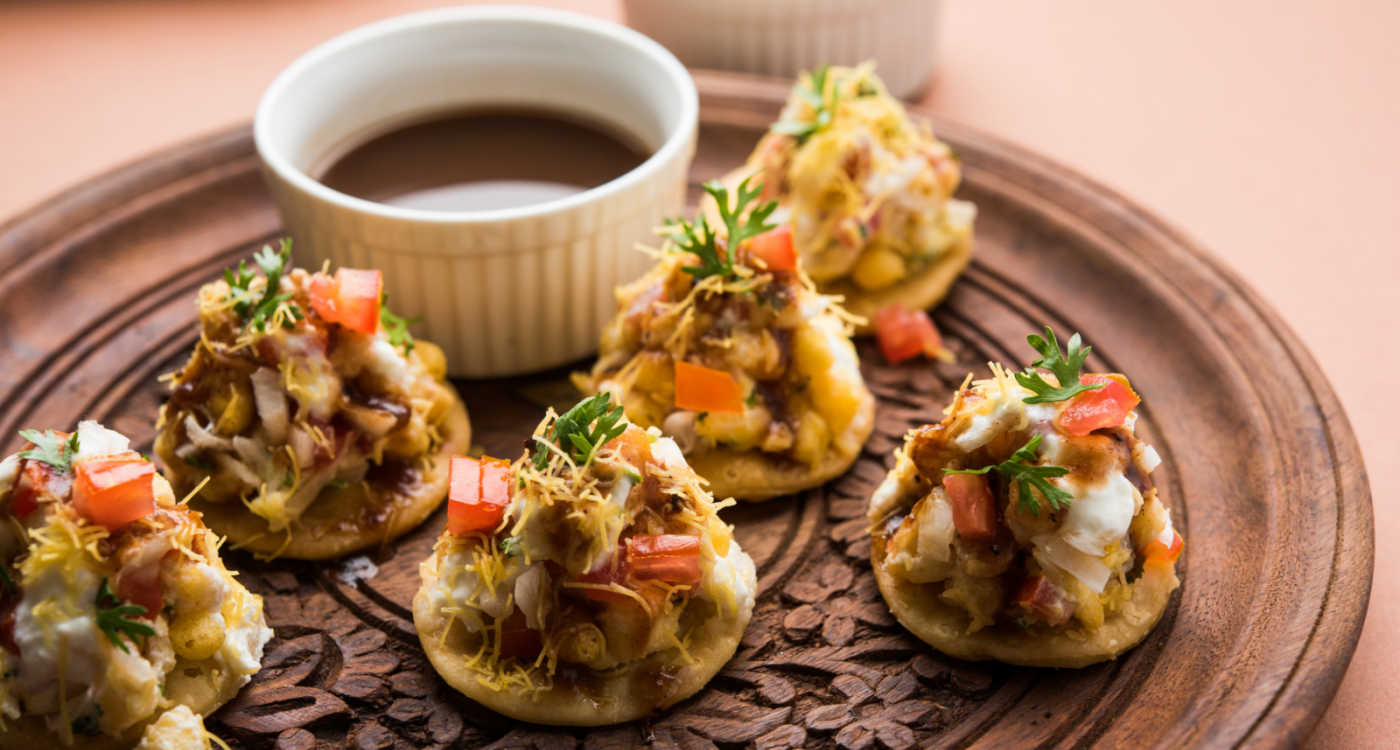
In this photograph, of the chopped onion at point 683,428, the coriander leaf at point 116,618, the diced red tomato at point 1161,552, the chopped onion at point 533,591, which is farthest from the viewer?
the chopped onion at point 683,428

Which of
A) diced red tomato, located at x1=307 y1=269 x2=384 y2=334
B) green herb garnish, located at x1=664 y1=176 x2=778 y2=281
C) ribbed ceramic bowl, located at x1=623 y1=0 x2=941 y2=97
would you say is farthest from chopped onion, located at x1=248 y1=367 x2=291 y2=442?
ribbed ceramic bowl, located at x1=623 y1=0 x2=941 y2=97

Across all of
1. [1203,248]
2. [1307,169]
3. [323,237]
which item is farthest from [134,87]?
[1307,169]

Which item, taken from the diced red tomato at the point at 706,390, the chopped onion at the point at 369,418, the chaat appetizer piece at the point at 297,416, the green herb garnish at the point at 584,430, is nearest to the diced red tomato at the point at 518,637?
the green herb garnish at the point at 584,430

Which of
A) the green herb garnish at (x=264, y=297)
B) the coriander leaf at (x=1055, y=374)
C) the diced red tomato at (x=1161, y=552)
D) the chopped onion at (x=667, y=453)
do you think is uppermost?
the coriander leaf at (x=1055, y=374)

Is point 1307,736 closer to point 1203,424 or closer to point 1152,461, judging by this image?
point 1152,461

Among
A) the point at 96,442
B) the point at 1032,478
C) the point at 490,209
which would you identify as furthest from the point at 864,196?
the point at 96,442

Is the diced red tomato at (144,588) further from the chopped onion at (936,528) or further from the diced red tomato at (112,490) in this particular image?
the chopped onion at (936,528)
